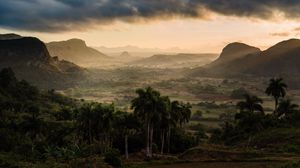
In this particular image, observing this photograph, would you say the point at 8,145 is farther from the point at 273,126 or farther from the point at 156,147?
the point at 273,126

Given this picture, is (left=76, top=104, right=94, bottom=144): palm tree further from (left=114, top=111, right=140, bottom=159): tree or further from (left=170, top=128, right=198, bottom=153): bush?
(left=170, top=128, right=198, bottom=153): bush

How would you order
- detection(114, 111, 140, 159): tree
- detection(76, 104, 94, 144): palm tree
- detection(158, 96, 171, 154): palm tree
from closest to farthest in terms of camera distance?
detection(158, 96, 171, 154): palm tree
detection(114, 111, 140, 159): tree
detection(76, 104, 94, 144): palm tree

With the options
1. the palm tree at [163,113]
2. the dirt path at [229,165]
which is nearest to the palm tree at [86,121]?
the palm tree at [163,113]

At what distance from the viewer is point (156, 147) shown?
292 ft

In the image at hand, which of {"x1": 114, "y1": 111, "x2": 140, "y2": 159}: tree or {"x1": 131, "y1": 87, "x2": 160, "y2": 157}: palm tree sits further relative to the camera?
{"x1": 114, "y1": 111, "x2": 140, "y2": 159}: tree

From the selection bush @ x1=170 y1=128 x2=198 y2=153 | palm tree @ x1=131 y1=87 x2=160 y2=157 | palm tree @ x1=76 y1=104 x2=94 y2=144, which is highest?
palm tree @ x1=131 y1=87 x2=160 y2=157

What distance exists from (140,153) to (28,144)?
23.7m

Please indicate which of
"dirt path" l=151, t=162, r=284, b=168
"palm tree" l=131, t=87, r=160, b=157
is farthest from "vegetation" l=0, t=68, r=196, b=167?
"dirt path" l=151, t=162, r=284, b=168

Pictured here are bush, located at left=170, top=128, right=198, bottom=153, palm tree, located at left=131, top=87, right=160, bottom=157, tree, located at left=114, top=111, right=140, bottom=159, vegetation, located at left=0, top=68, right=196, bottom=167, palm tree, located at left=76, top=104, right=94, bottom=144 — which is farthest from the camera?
bush, located at left=170, top=128, right=198, bottom=153

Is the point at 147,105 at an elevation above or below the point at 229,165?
above

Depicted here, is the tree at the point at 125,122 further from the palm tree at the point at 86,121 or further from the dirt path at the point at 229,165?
the dirt path at the point at 229,165

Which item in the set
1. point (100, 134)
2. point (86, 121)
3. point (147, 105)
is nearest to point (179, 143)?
point (100, 134)

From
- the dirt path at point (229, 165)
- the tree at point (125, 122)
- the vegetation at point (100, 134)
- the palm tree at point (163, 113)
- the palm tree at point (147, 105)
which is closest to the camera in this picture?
the dirt path at point (229, 165)

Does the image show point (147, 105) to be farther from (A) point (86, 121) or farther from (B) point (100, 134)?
(A) point (86, 121)
